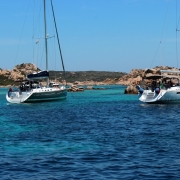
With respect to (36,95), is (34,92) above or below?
above

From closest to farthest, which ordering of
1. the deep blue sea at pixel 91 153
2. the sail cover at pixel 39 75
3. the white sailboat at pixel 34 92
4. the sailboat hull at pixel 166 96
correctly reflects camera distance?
the deep blue sea at pixel 91 153, the sailboat hull at pixel 166 96, the white sailboat at pixel 34 92, the sail cover at pixel 39 75

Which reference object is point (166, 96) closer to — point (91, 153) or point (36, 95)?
point (36, 95)

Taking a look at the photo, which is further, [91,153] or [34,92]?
[34,92]

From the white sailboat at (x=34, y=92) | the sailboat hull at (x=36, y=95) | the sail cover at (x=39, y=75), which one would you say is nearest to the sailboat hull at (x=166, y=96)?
the sailboat hull at (x=36, y=95)

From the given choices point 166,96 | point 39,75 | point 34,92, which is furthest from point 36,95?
point 166,96

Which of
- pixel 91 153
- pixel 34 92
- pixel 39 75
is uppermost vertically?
pixel 39 75

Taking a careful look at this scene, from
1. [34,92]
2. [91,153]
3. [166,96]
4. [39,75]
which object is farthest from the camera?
[39,75]

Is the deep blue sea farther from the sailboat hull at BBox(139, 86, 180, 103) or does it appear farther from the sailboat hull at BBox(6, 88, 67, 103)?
the sailboat hull at BBox(6, 88, 67, 103)

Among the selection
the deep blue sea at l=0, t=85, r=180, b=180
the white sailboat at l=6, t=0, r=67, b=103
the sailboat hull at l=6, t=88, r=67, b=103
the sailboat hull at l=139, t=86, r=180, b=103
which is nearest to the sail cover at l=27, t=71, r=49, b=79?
the white sailboat at l=6, t=0, r=67, b=103

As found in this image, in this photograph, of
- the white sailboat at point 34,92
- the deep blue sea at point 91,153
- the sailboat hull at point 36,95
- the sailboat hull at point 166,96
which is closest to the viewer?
the deep blue sea at point 91,153

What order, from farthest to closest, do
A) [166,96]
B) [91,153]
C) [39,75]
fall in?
[39,75] → [166,96] → [91,153]

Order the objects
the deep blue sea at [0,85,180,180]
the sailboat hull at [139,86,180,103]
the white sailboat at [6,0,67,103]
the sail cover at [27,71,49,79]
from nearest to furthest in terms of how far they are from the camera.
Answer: the deep blue sea at [0,85,180,180], the sailboat hull at [139,86,180,103], the white sailboat at [6,0,67,103], the sail cover at [27,71,49,79]

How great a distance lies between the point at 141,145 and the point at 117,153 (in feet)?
7.68

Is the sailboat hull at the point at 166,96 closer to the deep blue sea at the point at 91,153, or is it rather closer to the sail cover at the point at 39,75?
the sail cover at the point at 39,75
